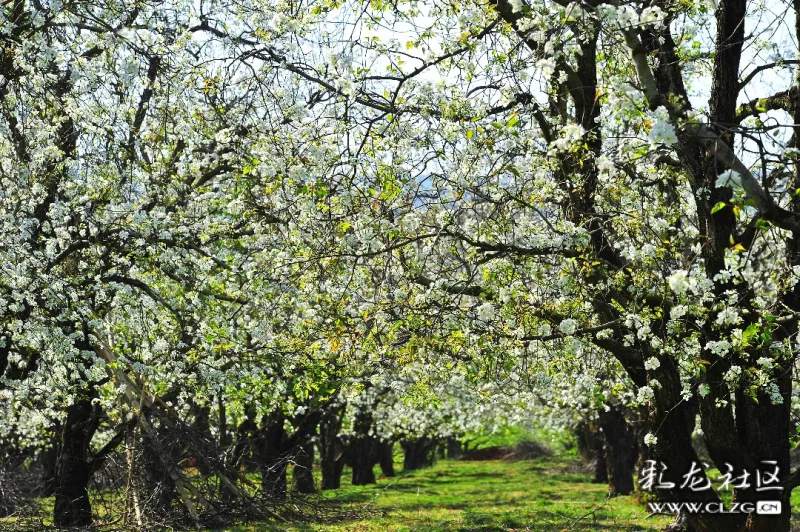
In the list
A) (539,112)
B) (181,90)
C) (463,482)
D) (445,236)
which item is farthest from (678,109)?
(463,482)

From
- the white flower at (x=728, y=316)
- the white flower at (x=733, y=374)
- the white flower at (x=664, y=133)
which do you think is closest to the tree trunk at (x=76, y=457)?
the white flower at (x=733, y=374)

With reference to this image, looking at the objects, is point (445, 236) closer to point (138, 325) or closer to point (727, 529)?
point (727, 529)

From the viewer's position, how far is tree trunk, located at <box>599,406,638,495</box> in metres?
22.3

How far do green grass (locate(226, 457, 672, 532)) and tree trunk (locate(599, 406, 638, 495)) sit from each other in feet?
2.54

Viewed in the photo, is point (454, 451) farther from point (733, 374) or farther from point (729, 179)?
point (729, 179)

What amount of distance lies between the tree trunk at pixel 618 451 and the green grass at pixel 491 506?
77cm

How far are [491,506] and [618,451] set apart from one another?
3861mm

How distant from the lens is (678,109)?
5637 mm

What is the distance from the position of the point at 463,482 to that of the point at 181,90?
28880 mm

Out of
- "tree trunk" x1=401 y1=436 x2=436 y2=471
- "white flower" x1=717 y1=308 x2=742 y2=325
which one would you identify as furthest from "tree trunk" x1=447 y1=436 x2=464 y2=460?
"white flower" x1=717 y1=308 x2=742 y2=325

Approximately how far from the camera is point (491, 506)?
72.3 feet

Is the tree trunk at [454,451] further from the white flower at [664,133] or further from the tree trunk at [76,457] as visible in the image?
the white flower at [664,133]

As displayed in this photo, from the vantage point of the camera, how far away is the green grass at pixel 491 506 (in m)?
15.2

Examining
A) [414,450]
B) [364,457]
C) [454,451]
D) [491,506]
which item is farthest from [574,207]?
[454,451]
